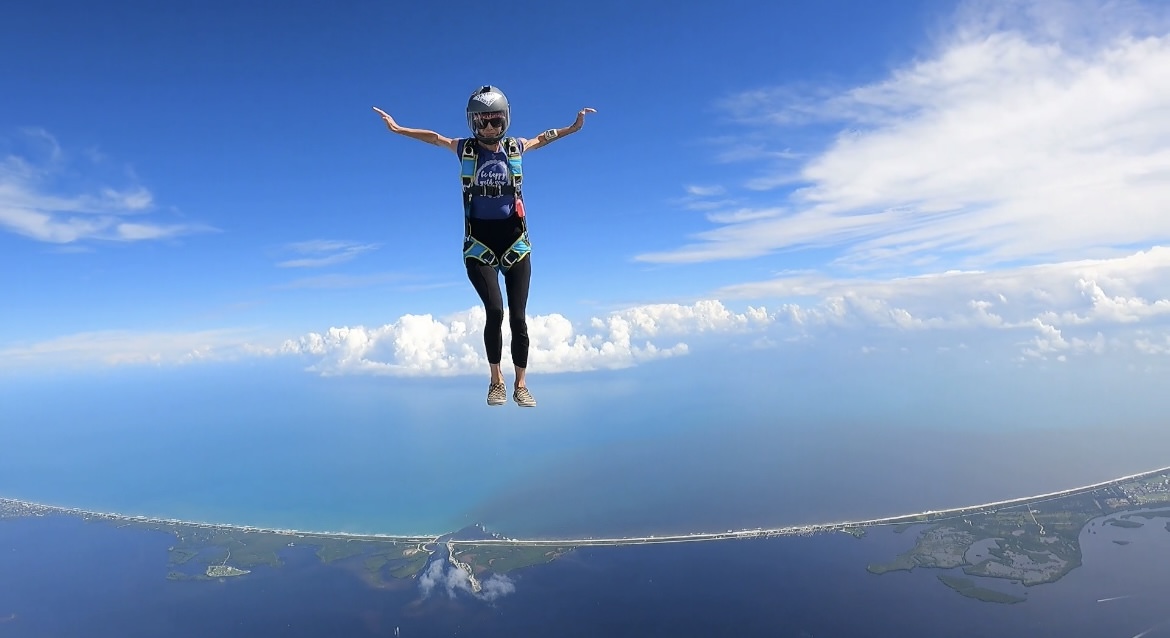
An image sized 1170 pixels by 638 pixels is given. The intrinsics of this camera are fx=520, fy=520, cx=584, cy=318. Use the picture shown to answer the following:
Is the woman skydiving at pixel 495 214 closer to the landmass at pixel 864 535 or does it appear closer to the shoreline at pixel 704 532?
the landmass at pixel 864 535

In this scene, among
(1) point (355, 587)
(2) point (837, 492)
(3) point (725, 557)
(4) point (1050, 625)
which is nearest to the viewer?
(4) point (1050, 625)

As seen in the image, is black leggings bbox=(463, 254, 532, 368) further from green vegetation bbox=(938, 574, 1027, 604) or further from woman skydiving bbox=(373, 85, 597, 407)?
green vegetation bbox=(938, 574, 1027, 604)

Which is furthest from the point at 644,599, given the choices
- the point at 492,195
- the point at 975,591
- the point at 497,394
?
the point at 492,195

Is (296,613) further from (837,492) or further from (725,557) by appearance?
(837,492)

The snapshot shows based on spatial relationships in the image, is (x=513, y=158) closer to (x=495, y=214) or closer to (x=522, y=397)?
(x=495, y=214)

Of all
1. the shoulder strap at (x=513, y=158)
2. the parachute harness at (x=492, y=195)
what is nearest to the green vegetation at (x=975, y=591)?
the parachute harness at (x=492, y=195)

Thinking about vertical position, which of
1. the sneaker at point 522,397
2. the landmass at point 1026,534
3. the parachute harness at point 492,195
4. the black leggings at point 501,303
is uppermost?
the parachute harness at point 492,195

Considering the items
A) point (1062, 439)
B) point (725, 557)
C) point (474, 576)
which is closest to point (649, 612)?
point (725, 557)
